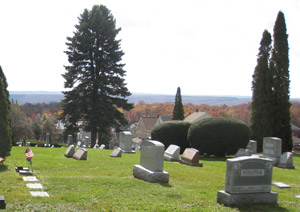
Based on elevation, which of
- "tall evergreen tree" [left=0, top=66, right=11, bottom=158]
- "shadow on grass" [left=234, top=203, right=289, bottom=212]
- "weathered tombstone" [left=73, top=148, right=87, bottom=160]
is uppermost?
"tall evergreen tree" [left=0, top=66, right=11, bottom=158]

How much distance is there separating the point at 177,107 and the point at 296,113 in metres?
48.9

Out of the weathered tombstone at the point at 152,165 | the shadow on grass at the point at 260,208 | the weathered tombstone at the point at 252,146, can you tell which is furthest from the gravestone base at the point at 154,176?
the weathered tombstone at the point at 252,146

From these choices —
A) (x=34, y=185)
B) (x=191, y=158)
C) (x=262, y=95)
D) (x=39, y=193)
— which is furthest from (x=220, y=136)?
(x=39, y=193)

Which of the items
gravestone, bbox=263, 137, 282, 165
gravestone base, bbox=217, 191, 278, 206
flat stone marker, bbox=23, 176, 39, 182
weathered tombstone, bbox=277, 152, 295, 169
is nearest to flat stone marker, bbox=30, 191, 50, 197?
flat stone marker, bbox=23, 176, 39, 182

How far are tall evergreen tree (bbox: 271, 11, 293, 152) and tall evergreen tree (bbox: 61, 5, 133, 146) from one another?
15.2 m

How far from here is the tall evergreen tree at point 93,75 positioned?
112 ft

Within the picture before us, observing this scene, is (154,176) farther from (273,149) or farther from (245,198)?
(273,149)

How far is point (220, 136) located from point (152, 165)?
443 inches

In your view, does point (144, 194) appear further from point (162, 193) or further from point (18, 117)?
point (18, 117)

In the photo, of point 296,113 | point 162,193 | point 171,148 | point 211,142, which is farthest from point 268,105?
point 296,113

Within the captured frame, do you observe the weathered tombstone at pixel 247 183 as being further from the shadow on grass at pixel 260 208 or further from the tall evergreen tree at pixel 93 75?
the tall evergreen tree at pixel 93 75

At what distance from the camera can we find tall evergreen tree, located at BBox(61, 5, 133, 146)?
34188mm

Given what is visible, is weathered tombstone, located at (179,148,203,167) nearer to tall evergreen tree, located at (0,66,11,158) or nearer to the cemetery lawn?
the cemetery lawn

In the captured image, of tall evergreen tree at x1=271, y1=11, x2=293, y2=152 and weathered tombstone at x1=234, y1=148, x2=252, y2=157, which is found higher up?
tall evergreen tree at x1=271, y1=11, x2=293, y2=152
